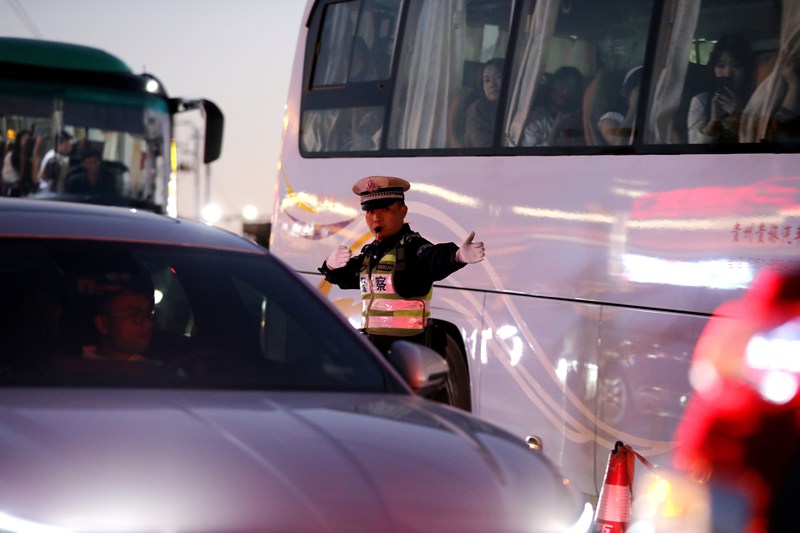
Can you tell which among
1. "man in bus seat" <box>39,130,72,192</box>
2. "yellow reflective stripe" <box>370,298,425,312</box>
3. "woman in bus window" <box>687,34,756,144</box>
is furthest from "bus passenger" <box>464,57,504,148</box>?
"man in bus seat" <box>39,130,72,192</box>

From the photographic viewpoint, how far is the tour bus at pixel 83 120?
19469 mm

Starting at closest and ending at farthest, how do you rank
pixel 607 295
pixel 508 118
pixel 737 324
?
1. pixel 737 324
2. pixel 607 295
3. pixel 508 118

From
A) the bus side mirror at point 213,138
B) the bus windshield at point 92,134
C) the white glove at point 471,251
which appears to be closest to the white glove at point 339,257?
the white glove at point 471,251

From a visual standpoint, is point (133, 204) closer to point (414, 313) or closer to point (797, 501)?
point (414, 313)

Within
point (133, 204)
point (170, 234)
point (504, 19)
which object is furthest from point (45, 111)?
point (170, 234)

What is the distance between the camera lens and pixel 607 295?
893 centimetres

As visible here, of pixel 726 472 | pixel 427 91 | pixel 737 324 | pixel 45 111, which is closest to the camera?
pixel 726 472

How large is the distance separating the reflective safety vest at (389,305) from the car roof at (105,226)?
313cm

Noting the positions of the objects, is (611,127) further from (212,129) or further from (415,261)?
(212,129)

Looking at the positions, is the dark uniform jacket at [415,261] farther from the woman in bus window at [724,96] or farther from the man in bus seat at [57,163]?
the man in bus seat at [57,163]

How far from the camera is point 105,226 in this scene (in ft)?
18.3

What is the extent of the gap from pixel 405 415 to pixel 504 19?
5.79 metres

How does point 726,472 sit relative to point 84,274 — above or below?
below

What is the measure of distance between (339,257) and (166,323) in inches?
148
